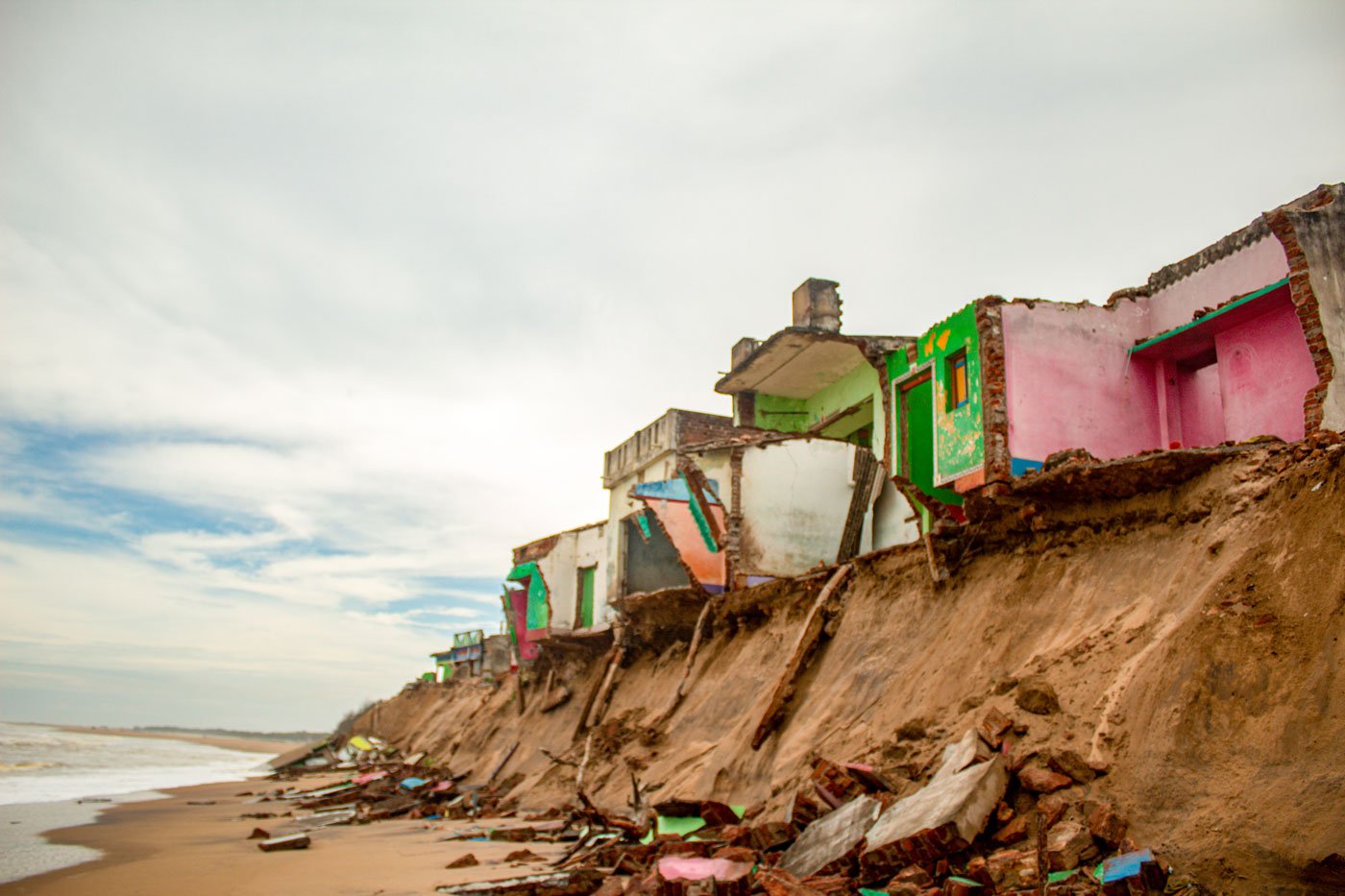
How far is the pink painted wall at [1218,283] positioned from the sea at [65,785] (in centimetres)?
1653

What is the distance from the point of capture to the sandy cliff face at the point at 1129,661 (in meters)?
5.19

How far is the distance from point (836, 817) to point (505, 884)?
305 centimetres

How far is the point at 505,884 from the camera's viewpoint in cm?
812

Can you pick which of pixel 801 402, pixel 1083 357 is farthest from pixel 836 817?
pixel 801 402

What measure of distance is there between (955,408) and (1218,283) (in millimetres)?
3753

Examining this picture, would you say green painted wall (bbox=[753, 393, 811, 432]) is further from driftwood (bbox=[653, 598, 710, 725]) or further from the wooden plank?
driftwood (bbox=[653, 598, 710, 725])

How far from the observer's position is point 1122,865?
5066mm

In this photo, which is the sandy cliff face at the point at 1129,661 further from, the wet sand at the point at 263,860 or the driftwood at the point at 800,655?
the wet sand at the point at 263,860

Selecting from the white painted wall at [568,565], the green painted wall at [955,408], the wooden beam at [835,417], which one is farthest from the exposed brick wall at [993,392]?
the white painted wall at [568,565]

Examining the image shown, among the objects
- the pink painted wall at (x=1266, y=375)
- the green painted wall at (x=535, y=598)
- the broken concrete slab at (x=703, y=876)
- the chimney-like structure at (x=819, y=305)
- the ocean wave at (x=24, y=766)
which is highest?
the chimney-like structure at (x=819, y=305)

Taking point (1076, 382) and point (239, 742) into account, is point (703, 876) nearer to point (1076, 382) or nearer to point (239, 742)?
point (1076, 382)

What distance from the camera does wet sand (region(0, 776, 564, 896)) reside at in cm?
945

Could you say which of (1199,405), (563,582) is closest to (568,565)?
(563,582)

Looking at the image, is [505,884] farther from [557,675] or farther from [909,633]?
[557,675]
